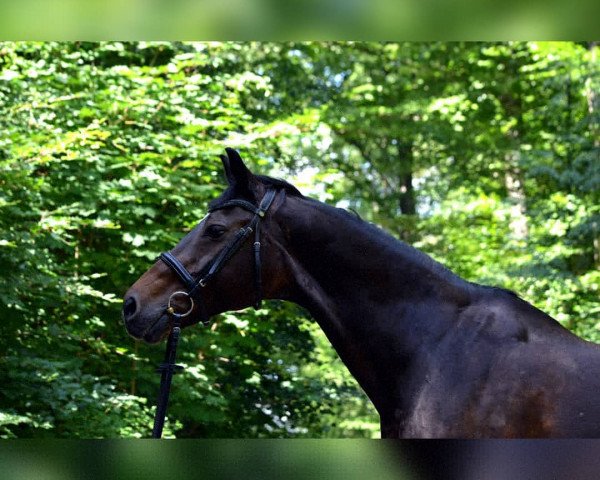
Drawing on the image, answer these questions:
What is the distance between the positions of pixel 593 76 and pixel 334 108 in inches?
160

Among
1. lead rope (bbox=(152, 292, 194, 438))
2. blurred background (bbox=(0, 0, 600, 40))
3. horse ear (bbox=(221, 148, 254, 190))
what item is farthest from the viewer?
horse ear (bbox=(221, 148, 254, 190))

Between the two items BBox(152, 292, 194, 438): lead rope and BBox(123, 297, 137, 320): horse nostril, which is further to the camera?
BBox(123, 297, 137, 320): horse nostril

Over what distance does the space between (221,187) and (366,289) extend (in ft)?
17.3

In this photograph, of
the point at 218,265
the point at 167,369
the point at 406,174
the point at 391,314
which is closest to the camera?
the point at 167,369

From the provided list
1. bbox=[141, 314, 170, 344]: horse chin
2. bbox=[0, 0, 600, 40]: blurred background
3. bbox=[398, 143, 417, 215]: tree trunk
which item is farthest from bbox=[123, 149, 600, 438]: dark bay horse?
bbox=[398, 143, 417, 215]: tree trunk

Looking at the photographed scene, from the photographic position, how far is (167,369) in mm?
2230

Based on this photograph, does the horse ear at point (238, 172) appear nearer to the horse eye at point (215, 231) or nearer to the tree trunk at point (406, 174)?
the horse eye at point (215, 231)

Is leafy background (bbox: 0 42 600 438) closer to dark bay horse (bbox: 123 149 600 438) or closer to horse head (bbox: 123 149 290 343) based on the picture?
horse head (bbox: 123 149 290 343)

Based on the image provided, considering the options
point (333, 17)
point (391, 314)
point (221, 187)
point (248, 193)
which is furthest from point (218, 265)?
point (221, 187)

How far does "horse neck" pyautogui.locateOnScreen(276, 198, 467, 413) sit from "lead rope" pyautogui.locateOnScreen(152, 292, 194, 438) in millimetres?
367

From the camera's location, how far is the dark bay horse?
2.14 metres

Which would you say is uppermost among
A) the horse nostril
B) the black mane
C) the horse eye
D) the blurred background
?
the black mane

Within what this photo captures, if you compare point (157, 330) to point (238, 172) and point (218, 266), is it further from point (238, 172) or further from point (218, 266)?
Result: point (238, 172)

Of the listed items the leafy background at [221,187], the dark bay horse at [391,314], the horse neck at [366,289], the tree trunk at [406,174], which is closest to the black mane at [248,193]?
the dark bay horse at [391,314]
